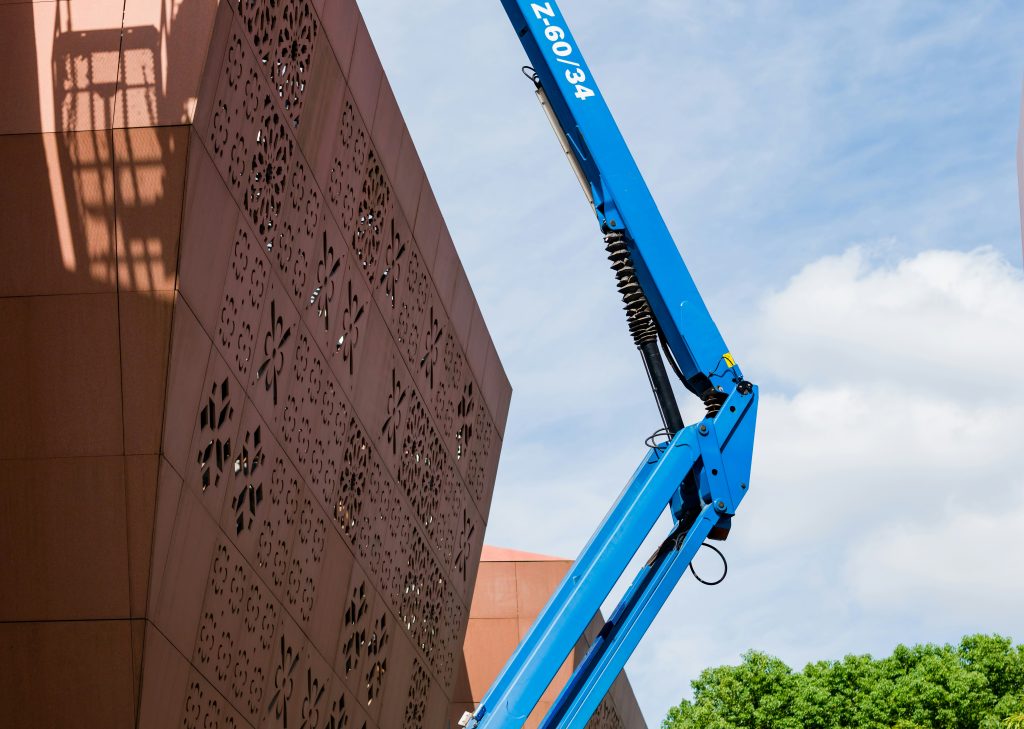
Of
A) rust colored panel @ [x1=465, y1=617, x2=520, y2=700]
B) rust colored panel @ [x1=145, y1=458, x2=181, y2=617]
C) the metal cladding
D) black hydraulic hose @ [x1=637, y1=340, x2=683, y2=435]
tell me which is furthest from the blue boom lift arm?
rust colored panel @ [x1=465, y1=617, x2=520, y2=700]

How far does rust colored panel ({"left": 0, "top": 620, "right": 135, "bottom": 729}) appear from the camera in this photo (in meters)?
9.74

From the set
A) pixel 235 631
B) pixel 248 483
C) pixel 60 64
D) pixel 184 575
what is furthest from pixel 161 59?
pixel 235 631

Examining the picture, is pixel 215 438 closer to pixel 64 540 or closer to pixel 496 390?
pixel 64 540

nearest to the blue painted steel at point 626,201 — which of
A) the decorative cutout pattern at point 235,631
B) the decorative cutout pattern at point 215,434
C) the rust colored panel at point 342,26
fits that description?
the rust colored panel at point 342,26

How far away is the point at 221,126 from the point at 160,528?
119 inches

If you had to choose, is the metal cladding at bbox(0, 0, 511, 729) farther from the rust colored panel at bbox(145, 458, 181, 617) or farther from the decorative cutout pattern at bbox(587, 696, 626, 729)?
the decorative cutout pattern at bbox(587, 696, 626, 729)

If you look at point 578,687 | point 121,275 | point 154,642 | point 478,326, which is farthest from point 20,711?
point 478,326

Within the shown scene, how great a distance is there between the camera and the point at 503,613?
25906mm

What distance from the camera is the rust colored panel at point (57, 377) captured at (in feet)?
31.9

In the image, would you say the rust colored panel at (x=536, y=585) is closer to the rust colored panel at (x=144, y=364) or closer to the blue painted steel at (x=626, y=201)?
the blue painted steel at (x=626, y=201)

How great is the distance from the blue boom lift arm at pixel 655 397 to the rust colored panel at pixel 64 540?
3311mm

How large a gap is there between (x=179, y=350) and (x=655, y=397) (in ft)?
14.1

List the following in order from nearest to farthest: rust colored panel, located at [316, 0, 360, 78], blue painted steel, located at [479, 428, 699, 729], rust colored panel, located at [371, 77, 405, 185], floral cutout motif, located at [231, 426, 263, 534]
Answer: blue painted steel, located at [479, 428, 699, 729] → floral cutout motif, located at [231, 426, 263, 534] → rust colored panel, located at [316, 0, 360, 78] → rust colored panel, located at [371, 77, 405, 185]

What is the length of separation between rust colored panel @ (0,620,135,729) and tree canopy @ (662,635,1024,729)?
28577 millimetres
